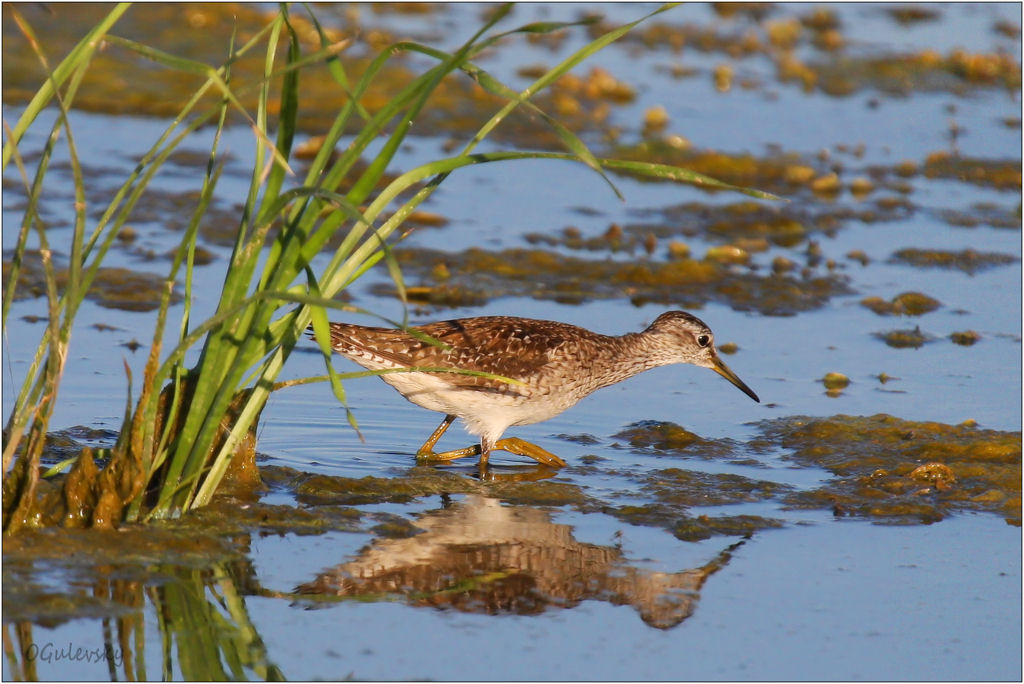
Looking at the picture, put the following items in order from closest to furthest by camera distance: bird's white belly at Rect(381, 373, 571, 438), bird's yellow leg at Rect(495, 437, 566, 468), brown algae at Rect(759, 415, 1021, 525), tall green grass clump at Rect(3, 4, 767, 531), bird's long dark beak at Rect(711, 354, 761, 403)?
1. tall green grass clump at Rect(3, 4, 767, 531)
2. brown algae at Rect(759, 415, 1021, 525)
3. bird's white belly at Rect(381, 373, 571, 438)
4. bird's yellow leg at Rect(495, 437, 566, 468)
5. bird's long dark beak at Rect(711, 354, 761, 403)

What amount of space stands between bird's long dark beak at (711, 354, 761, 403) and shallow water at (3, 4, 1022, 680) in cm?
19

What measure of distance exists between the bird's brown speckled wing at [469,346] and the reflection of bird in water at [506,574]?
140 centimetres

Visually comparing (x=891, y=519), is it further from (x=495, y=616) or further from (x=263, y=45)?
(x=263, y=45)

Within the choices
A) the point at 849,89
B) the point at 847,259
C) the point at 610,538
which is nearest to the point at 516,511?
the point at 610,538

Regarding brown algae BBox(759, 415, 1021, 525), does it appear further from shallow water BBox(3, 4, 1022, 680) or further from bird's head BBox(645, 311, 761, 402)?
bird's head BBox(645, 311, 761, 402)

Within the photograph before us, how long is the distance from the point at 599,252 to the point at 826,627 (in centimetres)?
663

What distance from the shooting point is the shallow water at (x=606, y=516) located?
Result: 5.14m

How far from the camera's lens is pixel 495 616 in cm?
544

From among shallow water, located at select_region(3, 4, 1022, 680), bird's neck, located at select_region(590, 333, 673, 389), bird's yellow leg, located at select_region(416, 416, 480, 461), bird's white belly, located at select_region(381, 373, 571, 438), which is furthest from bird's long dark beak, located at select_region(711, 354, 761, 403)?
bird's yellow leg, located at select_region(416, 416, 480, 461)

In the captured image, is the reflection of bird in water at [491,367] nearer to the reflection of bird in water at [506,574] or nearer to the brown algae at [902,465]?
the reflection of bird in water at [506,574]

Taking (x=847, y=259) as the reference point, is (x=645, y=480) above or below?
below

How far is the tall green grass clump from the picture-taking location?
16.8 feet

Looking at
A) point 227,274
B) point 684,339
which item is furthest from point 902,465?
point 227,274

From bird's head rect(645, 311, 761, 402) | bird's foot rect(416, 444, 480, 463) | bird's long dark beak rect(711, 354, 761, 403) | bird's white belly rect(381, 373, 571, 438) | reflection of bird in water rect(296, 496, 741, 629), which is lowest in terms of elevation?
reflection of bird in water rect(296, 496, 741, 629)
